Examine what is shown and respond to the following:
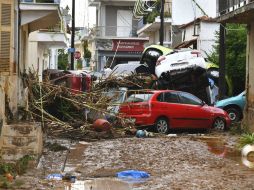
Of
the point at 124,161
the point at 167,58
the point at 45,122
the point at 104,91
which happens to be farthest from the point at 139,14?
the point at 124,161

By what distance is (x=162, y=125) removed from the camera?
21.7 meters

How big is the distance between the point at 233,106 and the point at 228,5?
17.7 ft

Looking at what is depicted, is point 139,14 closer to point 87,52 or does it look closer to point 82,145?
point 87,52

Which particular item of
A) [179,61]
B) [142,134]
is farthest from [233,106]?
[142,134]

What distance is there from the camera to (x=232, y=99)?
2605 centimetres

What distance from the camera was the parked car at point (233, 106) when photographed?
2592 centimetres

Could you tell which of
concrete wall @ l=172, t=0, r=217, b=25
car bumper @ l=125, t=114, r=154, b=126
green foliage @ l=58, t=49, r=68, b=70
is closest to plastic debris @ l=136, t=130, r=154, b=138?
car bumper @ l=125, t=114, r=154, b=126

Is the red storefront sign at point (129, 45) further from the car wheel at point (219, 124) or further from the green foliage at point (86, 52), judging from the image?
the car wheel at point (219, 124)

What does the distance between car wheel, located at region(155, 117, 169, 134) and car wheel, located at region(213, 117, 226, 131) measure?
6.85 ft

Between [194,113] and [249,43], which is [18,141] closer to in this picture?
[194,113]

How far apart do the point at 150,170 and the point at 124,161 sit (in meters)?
1.38

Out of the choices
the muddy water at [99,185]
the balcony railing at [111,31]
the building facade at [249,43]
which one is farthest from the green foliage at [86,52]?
the muddy water at [99,185]

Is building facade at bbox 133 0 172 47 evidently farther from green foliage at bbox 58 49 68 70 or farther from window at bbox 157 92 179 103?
window at bbox 157 92 179 103

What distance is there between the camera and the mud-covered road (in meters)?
11.6
